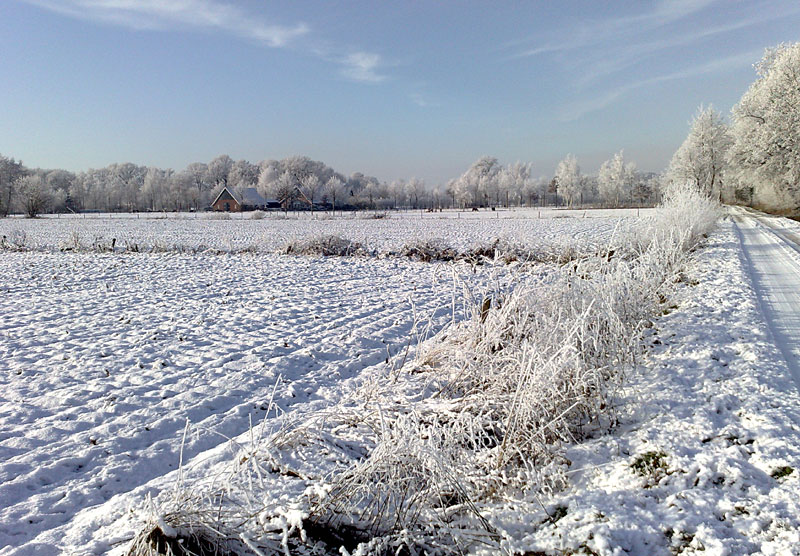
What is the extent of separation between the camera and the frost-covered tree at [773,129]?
30.3 meters

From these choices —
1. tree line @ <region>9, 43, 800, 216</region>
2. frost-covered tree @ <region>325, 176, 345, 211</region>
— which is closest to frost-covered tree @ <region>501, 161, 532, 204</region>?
tree line @ <region>9, 43, 800, 216</region>

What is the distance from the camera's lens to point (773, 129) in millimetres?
30984

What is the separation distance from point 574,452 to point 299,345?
445 cm

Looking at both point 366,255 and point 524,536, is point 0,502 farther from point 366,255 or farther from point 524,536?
point 366,255

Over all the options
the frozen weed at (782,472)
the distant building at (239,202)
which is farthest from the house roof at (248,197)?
the frozen weed at (782,472)

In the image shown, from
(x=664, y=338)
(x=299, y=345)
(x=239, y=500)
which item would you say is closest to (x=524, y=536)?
(x=239, y=500)

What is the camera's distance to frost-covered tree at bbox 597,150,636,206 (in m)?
80.8

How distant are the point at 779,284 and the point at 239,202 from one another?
271ft

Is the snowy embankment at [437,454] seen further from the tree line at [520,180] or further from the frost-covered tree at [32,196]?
the frost-covered tree at [32,196]

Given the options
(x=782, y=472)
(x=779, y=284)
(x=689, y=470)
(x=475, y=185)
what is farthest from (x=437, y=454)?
(x=475, y=185)

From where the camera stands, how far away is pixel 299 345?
6.91 metres

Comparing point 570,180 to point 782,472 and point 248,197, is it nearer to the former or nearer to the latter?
point 248,197

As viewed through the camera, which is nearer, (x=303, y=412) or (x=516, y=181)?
(x=303, y=412)

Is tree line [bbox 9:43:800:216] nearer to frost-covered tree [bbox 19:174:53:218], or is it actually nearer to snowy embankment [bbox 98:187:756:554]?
frost-covered tree [bbox 19:174:53:218]
